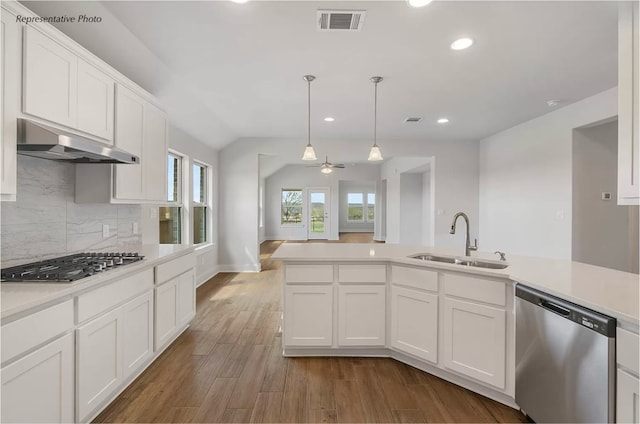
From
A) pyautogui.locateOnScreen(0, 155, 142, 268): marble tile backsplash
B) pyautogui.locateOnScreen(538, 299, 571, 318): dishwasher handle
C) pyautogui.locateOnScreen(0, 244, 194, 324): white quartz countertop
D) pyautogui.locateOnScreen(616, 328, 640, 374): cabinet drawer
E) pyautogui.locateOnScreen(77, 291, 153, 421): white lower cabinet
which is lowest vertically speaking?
pyautogui.locateOnScreen(77, 291, 153, 421): white lower cabinet

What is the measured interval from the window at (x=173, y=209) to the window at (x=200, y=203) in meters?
0.41

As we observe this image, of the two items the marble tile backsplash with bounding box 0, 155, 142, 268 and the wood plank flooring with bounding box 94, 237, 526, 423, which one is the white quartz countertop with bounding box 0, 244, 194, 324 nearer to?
the marble tile backsplash with bounding box 0, 155, 142, 268

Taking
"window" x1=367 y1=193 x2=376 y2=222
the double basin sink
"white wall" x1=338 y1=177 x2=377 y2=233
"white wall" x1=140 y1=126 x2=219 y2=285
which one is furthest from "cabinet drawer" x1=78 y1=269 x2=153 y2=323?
"window" x1=367 y1=193 x2=376 y2=222

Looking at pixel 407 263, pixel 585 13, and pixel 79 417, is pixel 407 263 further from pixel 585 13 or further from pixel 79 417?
pixel 79 417

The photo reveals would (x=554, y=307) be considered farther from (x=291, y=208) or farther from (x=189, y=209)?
(x=291, y=208)

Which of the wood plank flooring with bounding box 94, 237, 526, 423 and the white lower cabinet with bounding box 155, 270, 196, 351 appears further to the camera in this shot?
the white lower cabinet with bounding box 155, 270, 196, 351

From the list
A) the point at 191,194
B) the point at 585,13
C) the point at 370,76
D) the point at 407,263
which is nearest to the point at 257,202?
the point at 191,194

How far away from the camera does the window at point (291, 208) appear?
11820 millimetres

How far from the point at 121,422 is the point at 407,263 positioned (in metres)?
2.21

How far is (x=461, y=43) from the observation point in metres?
2.48

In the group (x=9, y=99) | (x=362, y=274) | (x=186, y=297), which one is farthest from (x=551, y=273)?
(x=9, y=99)

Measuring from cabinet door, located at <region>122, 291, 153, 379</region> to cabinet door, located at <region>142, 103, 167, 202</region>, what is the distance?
105 centimetres

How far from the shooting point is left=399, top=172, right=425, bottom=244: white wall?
9117 mm

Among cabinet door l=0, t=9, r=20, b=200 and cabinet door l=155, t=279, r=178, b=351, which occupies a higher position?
cabinet door l=0, t=9, r=20, b=200
